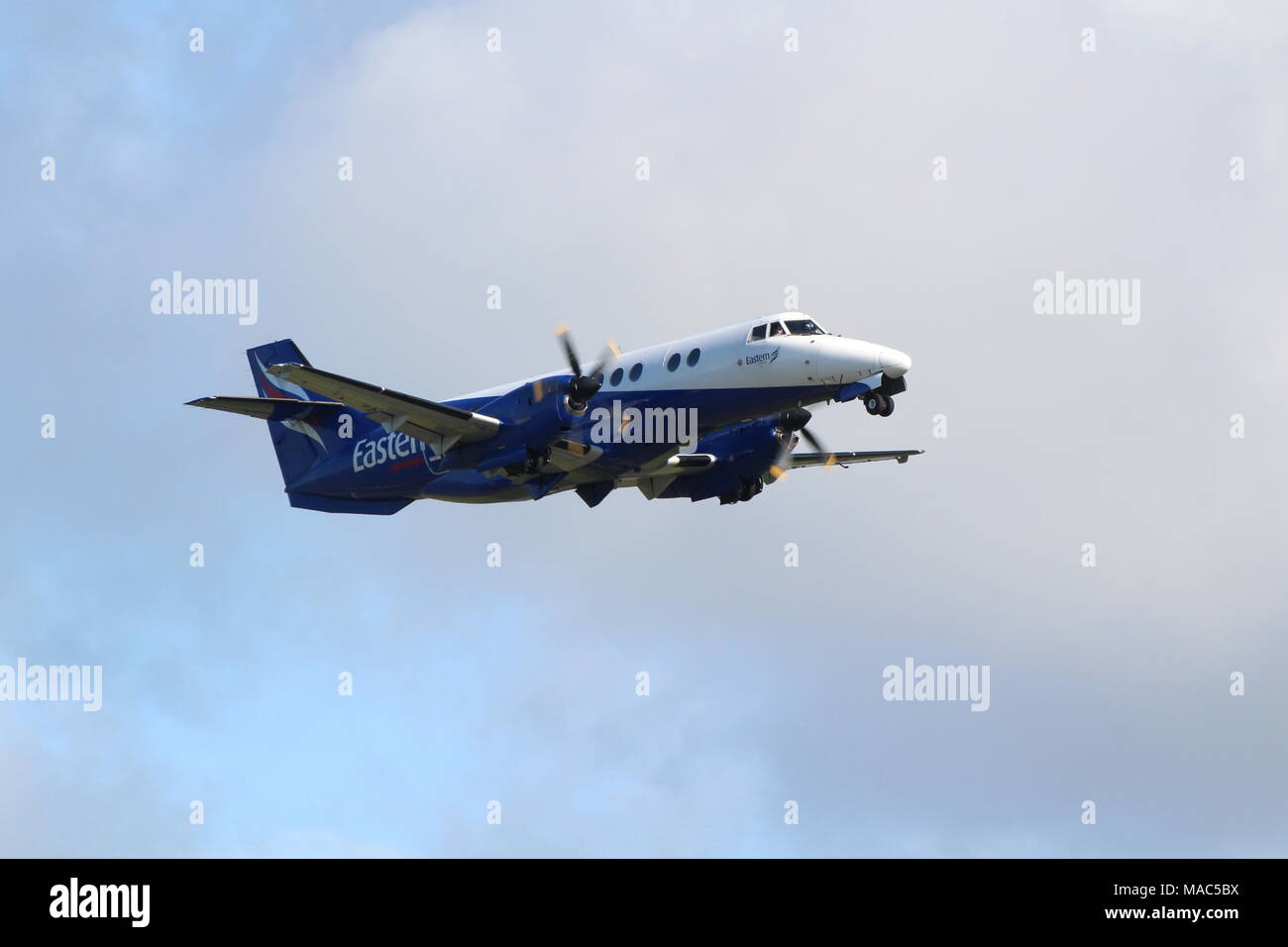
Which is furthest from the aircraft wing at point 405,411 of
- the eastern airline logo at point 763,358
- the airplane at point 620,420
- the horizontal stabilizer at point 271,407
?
the eastern airline logo at point 763,358

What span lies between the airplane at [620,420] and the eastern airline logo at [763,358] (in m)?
0.03

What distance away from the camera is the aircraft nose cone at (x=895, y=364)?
27.7 meters

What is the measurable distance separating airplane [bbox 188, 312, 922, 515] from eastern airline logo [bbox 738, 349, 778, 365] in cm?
3

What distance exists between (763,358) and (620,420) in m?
3.21

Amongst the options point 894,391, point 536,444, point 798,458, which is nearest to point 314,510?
point 536,444

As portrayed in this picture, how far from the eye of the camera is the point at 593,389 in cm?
2991

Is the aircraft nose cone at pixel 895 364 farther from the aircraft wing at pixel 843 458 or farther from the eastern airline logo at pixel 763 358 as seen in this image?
the aircraft wing at pixel 843 458

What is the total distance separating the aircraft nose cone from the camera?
27.7 meters

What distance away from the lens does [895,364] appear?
27.7 m

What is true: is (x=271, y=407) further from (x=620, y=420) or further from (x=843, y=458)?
(x=843, y=458)
